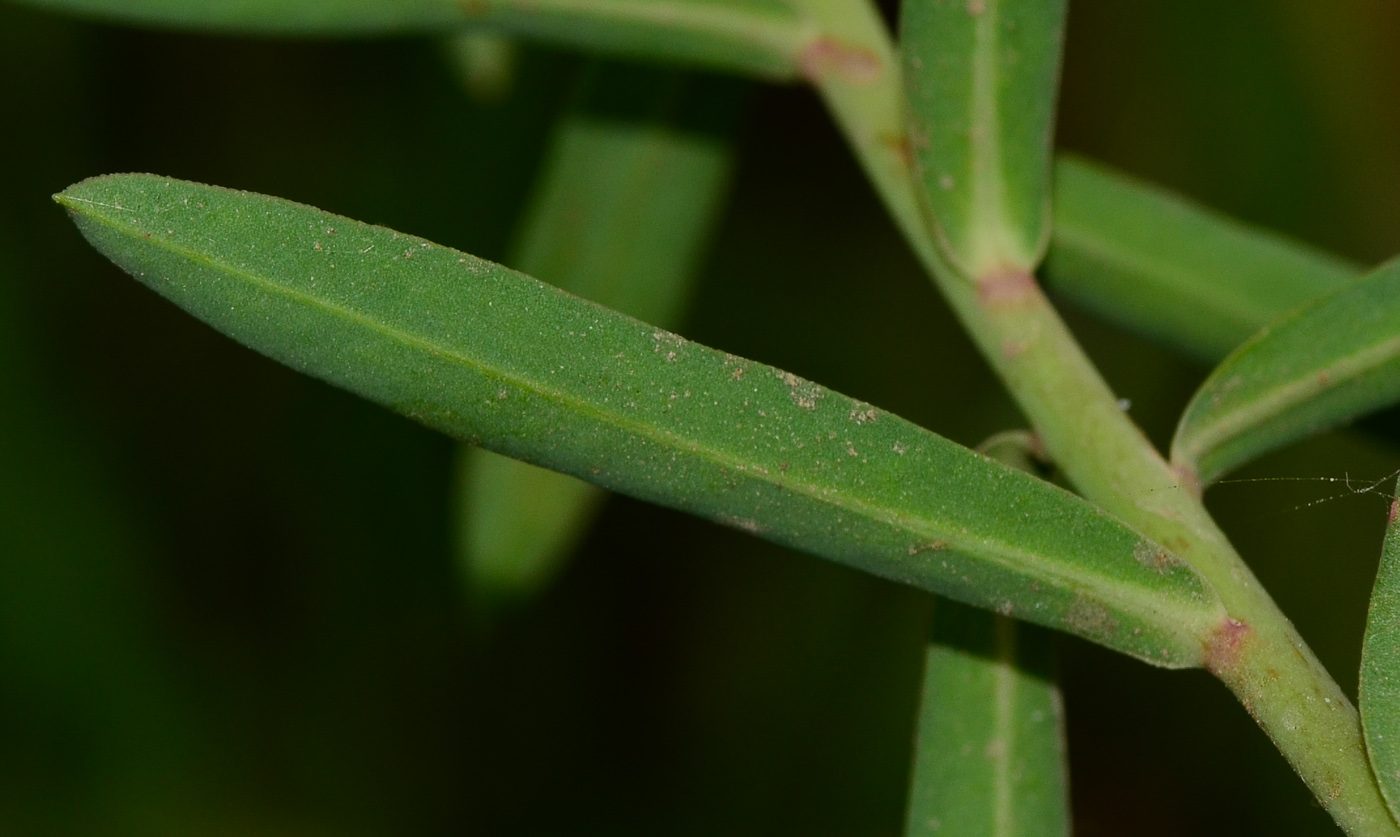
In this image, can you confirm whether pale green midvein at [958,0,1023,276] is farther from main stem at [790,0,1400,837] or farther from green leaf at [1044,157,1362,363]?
green leaf at [1044,157,1362,363]

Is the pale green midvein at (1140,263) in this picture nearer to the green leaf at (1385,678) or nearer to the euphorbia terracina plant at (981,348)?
the euphorbia terracina plant at (981,348)

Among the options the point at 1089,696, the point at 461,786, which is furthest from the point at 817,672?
the point at 461,786

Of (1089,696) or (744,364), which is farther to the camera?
(1089,696)

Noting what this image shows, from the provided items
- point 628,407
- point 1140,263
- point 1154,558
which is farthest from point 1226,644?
point 1140,263

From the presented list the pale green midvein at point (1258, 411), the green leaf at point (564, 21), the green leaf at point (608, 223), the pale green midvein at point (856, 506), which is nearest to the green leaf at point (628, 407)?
the pale green midvein at point (856, 506)

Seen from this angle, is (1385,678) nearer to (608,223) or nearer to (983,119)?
(983,119)

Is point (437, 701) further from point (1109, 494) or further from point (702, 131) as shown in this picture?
point (1109, 494)
